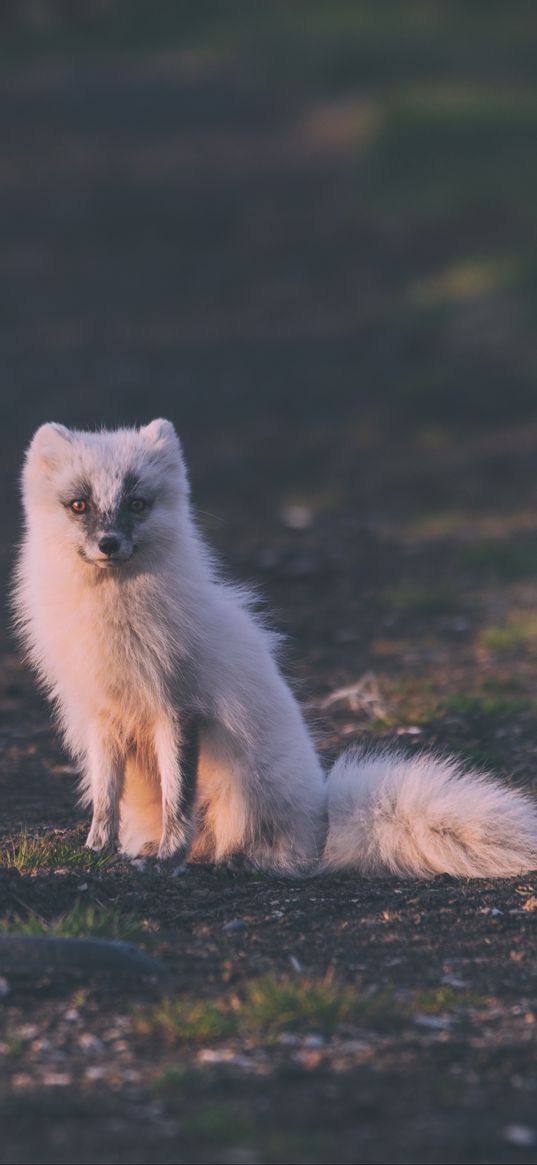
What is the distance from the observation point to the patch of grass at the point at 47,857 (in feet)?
16.3

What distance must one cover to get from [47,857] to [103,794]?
317 millimetres

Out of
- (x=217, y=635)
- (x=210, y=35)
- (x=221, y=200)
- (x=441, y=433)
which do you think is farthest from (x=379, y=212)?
(x=217, y=635)

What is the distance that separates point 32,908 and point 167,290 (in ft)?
47.8

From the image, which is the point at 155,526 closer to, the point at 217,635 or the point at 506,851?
the point at 217,635

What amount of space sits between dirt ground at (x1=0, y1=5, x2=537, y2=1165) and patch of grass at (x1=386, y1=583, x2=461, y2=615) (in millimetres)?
24

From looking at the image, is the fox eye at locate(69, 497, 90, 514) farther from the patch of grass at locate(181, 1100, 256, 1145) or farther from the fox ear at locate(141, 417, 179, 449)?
the patch of grass at locate(181, 1100, 256, 1145)

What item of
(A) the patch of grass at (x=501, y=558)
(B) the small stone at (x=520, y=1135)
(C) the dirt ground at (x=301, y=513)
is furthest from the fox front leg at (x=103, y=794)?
(A) the patch of grass at (x=501, y=558)

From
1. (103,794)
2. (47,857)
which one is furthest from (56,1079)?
(103,794)

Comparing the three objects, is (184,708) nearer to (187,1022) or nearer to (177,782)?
(177,782)

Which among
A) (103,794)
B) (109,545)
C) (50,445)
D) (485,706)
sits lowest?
(103,794)

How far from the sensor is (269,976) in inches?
149

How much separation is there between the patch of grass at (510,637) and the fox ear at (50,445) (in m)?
3.70

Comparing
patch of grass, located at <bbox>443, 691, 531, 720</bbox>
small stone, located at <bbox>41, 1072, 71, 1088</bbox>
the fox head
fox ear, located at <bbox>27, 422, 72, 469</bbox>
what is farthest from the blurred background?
small stone, located at <bbox>41, 1072, 71, 1088</bbox>

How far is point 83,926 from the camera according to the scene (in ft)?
13.9
